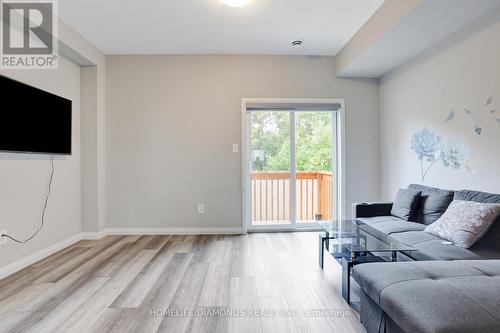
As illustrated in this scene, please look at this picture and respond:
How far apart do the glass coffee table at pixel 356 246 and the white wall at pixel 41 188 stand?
118 inches

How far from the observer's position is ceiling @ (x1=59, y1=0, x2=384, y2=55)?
8.97 feet

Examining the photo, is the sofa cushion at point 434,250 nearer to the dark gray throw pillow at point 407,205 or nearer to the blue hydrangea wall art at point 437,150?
the dark gray throw pillow at point 407,205

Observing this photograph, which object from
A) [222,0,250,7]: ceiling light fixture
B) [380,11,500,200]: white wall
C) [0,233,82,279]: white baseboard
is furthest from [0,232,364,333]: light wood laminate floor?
[222,0,250,7]: ceiling light fixture

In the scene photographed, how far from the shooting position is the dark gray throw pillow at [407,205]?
110 inches

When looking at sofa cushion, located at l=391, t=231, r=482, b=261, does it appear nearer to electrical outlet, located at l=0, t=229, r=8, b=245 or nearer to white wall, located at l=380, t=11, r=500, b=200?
white wall, located at l=380, t=11, r=500, b=200

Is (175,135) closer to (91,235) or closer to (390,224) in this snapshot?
(91,235)

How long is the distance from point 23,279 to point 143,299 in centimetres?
130

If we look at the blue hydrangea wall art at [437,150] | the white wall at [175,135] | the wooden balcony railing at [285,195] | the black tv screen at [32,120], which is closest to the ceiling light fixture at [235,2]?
the white wall at [175,135]

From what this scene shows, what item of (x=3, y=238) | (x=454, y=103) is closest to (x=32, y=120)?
(x=3, y=238)

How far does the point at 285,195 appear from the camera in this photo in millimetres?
4160

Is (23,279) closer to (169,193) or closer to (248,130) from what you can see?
(169,193)

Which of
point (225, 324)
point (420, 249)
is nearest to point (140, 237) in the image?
point (225, 324)

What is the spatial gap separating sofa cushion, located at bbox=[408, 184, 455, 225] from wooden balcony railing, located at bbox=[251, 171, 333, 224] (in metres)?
1.51

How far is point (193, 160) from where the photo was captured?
397 cm
